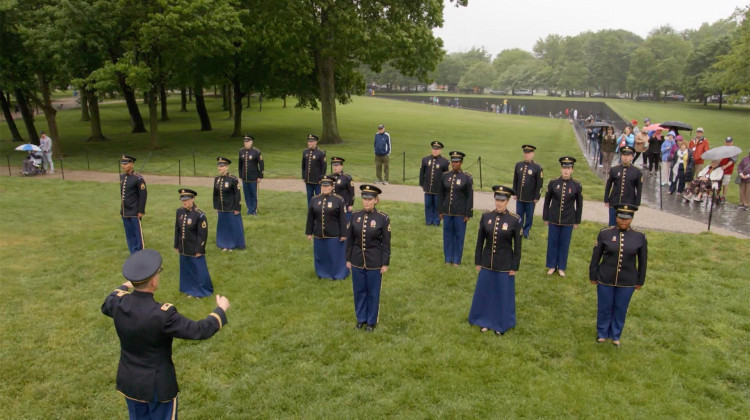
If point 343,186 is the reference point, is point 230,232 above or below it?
below

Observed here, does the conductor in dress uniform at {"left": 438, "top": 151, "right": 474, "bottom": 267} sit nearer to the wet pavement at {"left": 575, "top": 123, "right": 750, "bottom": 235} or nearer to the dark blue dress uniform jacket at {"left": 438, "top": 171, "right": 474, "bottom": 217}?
the dark blue dress uniform jacket at {"left": 438, "top": 171, "right": 474, "bottom": 217}

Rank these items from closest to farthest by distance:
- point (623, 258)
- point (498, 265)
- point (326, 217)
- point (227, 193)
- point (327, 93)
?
1. point (623, 258)
2. point (498, 265)
3. point (326, 217)
4. point (227, 193)
5. point (327, 93)

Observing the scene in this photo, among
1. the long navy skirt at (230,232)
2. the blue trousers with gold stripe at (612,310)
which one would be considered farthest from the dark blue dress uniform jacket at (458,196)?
the long navy skirt at (230,232)

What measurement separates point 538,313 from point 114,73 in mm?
22587

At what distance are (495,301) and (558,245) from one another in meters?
3.08

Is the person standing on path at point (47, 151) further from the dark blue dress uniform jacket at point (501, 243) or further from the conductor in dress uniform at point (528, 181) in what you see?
the dark blue dress uniform jacket at point (501, 243)

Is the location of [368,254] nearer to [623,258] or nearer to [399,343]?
[399,343]

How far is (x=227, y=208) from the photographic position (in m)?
11.3

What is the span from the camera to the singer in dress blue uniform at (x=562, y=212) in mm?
9859

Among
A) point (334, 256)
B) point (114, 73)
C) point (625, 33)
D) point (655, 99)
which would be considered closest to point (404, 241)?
point (334, 256)

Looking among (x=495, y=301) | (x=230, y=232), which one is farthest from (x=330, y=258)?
(x=495, y=301)

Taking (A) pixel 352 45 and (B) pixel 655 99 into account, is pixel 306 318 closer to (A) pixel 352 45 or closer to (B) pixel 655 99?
(A) pixel 352 45

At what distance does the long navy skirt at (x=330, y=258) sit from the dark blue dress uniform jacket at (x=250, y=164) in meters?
4.71

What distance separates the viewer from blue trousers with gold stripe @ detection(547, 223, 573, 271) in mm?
10133
